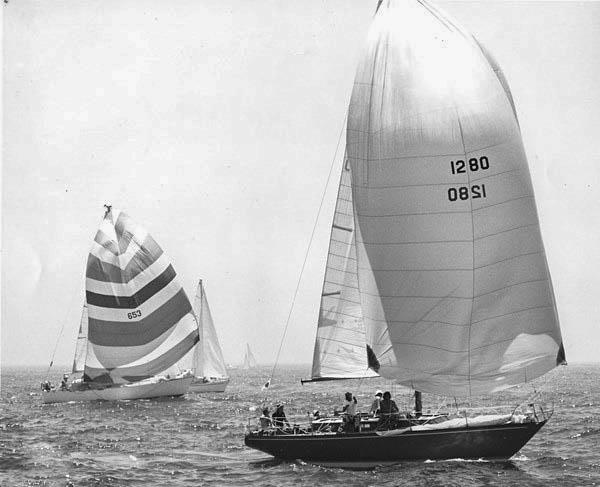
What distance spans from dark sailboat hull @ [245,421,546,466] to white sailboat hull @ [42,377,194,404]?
101ft

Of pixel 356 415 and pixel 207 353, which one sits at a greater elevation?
pixel 207 353

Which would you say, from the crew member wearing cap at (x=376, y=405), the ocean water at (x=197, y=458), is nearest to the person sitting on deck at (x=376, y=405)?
the crew member wearing cap at (x=376, y=405)

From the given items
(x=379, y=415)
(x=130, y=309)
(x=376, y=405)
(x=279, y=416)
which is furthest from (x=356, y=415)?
(x=130, y=309)

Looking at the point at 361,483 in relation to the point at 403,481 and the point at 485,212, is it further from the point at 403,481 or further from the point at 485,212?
the point at 485,212

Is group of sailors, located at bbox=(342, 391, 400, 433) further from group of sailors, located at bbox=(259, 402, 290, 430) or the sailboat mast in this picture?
group of sailors, located at bbox=(259, 402, 290, 430)

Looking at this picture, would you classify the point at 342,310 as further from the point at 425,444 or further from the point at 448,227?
the point at 425,444

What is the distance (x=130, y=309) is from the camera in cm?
5041

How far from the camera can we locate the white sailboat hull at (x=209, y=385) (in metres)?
67.1

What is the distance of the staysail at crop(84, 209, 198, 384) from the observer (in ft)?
166

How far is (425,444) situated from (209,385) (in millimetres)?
46165

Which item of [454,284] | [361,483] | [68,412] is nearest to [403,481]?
[361,483]

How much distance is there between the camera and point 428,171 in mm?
23922

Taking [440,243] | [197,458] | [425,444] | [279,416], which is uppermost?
[440,243]

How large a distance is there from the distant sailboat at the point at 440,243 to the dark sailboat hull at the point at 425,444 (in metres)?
0.03
